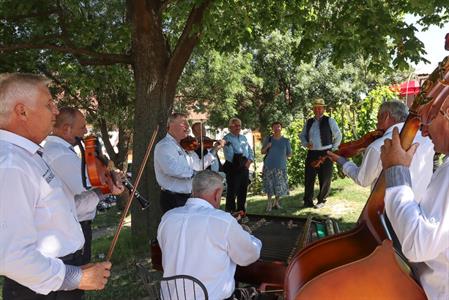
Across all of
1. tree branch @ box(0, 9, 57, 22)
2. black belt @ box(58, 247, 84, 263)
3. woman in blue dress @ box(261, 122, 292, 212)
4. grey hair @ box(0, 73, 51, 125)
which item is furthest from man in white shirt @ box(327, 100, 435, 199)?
tree branch @ box(0, 9, 57, 22)

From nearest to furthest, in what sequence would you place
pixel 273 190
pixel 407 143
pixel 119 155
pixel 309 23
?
pixel 407 143, pixel 309 23, pixel 273 190, pixel 119 155

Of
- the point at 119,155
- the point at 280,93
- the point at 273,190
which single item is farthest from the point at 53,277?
the point at 280,93

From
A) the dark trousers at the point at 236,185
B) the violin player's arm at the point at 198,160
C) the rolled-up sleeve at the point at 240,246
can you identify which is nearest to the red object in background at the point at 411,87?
the rolled-up sleeve at the point at 240,246

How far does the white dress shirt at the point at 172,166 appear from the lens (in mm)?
4953

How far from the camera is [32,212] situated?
1.82 metres

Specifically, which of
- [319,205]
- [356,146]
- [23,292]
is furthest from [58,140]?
[319,205]

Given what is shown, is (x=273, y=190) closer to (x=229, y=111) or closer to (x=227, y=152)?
(x=227, y=152)

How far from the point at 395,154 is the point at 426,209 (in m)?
0.23

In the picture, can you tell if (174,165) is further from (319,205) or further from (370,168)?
(319,205)

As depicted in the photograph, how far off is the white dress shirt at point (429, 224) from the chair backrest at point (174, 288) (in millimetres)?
1322

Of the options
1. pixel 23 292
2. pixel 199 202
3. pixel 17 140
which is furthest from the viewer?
pixel 199 202

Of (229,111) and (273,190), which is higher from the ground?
(229,111)

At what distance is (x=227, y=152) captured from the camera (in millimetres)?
7629

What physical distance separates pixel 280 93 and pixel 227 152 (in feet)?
46.8
